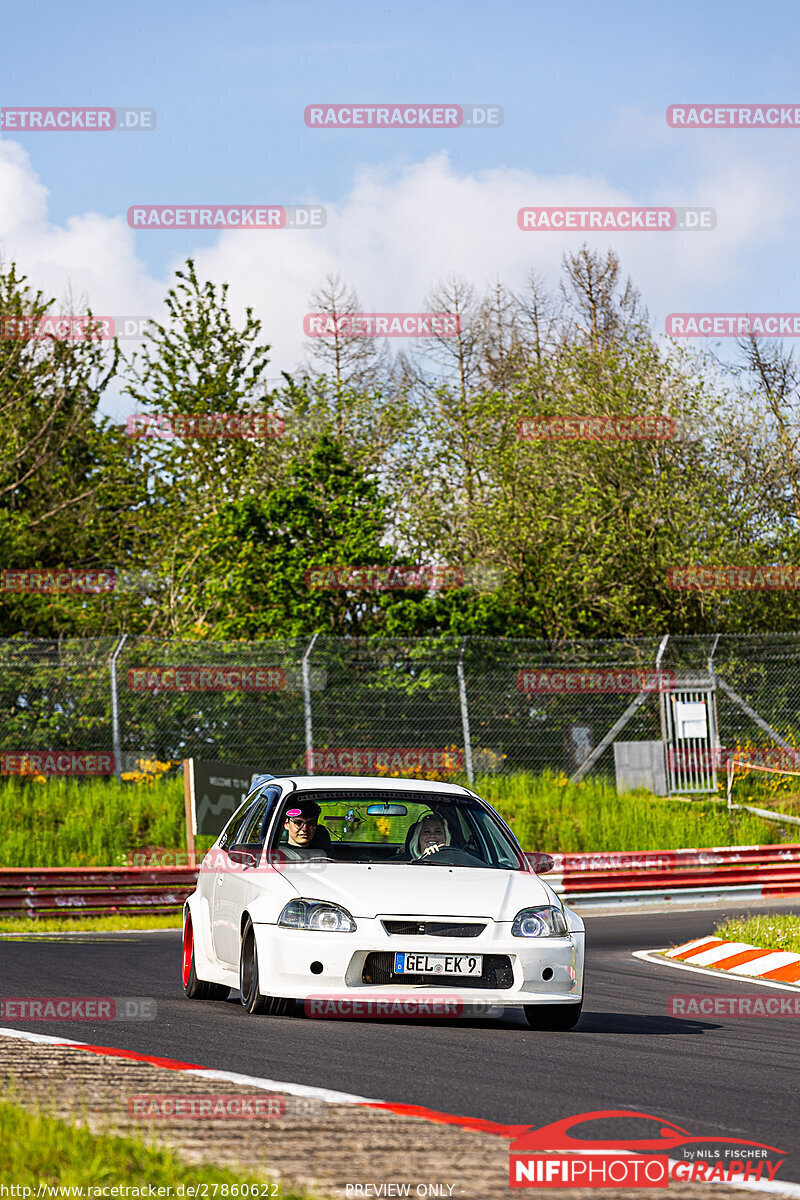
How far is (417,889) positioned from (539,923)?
0.70 m

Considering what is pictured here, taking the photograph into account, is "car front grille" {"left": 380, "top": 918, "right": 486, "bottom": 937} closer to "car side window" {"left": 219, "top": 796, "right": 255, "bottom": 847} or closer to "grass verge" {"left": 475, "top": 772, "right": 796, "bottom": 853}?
"car side window" {"left": 219, "top": 796, "right": 255, "bottom": 847}

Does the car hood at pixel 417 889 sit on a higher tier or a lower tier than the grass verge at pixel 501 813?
higher

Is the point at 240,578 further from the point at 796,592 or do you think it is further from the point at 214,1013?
the point at 214,1013

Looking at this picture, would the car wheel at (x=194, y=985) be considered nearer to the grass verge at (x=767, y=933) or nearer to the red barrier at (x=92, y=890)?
the grass verge at (x=767, y=933)

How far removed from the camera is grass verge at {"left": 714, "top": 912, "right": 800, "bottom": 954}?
1456 centimetres

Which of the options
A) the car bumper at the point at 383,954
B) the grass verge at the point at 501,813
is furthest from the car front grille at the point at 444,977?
the grass verge at the point at 501,813

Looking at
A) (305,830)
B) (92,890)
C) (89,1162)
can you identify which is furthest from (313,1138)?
(92,890)

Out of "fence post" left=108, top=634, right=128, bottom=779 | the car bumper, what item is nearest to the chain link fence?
"fence post" left=108, top=634, right=128, bottom=779

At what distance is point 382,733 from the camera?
24.6 meters

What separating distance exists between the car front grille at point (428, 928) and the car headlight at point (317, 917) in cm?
21

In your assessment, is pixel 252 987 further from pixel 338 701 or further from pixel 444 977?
pixel 338 701

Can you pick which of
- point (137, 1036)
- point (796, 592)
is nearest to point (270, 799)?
point (137, 1036)

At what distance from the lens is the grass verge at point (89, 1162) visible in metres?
4.21

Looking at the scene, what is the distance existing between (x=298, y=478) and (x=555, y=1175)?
1060 inches
